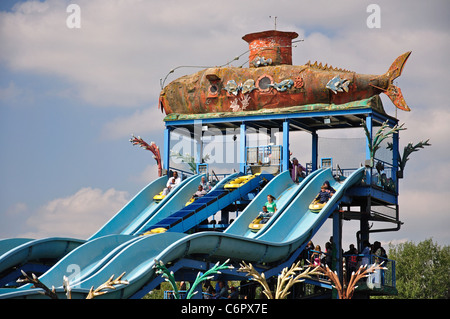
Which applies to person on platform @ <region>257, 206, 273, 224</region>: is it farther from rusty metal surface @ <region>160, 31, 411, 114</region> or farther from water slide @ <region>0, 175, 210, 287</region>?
rusty metal surface @ <region>160, 31, 411, 114</region>

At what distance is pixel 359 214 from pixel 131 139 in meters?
8.79

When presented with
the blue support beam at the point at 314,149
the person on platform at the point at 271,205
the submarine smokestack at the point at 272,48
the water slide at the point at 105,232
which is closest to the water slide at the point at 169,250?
the person on platform at the point at 271,205

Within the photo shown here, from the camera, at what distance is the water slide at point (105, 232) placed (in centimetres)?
2359

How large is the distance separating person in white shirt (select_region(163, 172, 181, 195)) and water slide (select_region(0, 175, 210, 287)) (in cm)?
35

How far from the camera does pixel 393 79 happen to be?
30.5m

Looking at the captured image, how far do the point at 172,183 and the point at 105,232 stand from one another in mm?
3591

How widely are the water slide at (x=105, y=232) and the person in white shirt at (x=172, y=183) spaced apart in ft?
1.14

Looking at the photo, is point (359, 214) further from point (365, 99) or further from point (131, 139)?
point (131, 139)

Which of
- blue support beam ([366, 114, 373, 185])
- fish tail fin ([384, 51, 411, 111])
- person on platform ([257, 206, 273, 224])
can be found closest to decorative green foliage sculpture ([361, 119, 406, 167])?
blue support beam ([366, 114, 373, 185])

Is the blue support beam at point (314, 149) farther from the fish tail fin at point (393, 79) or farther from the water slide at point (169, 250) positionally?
the water slide at point (169, 250)

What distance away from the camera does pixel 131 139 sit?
33.4m

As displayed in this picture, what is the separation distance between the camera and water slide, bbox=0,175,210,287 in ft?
77.4
